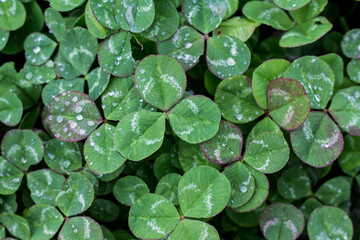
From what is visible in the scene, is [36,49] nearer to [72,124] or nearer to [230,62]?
[72,124]

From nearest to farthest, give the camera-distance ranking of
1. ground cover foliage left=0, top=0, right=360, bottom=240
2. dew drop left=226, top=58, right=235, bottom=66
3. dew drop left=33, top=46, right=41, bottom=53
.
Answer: ground cover foliage left=0, top=0, right=360, bottom=240 → dew drop left=226, top=58, right=235, bottom=66 → dew drop left=33, top=46, right=41, bottom=53

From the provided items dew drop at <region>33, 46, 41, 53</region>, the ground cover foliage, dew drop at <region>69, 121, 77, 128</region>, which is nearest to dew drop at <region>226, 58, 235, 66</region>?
the ground cover foliage

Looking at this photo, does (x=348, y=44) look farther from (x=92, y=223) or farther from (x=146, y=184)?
(x=92, y=223)

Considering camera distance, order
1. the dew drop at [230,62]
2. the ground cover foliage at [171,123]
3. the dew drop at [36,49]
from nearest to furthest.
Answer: the ground cover foliage at [171,123] → the dew drop at [230,62] → the dew drop at [36,49]

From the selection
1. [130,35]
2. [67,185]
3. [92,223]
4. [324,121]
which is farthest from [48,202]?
[324,121]

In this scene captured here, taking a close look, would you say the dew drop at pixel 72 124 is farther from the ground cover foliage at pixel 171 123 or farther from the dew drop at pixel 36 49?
the dew drop at pixel 36 49

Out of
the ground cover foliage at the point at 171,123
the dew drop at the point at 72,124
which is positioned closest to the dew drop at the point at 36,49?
the ground cover foliage at the point at 171,123

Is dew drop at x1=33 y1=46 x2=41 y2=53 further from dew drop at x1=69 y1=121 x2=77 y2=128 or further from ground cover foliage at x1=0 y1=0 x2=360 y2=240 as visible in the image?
dew drop at x1=69 y1=121 x2=77 y2=128

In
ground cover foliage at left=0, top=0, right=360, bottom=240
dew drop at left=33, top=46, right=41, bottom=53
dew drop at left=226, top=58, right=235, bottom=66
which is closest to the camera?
ground cover foliage at left=0, top=0, right=360, bottom=240

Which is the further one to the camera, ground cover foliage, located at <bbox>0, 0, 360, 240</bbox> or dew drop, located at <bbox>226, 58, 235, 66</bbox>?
dew drop, located at <bbox>226, 58, 235, 66</bbox>
